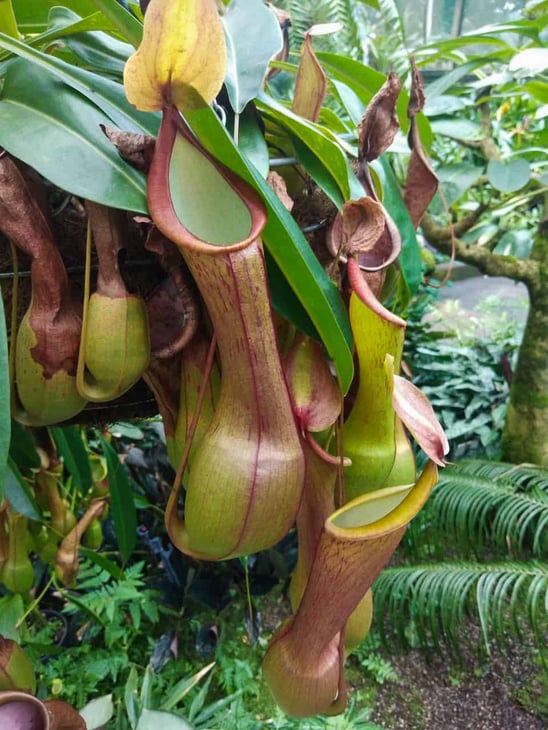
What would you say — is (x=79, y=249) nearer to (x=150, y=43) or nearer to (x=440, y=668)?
(x=150, y=43)

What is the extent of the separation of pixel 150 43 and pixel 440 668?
5.83 ft

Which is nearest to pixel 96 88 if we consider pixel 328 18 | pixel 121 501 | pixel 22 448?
pixel 22 448

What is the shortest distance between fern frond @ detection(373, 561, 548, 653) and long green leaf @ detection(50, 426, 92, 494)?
3.09 feet

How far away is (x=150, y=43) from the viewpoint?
0.24m

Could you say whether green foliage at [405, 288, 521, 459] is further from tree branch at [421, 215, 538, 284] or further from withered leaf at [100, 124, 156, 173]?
withered leaf at [100, 124, 156, 173]

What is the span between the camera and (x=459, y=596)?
1311 millimetres

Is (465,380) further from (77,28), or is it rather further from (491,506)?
(77,28)

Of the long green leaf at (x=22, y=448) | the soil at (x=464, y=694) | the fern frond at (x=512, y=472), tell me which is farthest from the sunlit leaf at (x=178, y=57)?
the soil at (x=464, y=694)

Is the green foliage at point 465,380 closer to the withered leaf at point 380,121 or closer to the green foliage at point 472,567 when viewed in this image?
the green foliage at point 472,567

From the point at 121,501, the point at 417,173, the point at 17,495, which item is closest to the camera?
the point at 417,173

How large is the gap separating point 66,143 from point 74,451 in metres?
0.56

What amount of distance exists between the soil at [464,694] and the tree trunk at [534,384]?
23.5 inches

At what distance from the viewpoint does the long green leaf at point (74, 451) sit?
0.76 meters

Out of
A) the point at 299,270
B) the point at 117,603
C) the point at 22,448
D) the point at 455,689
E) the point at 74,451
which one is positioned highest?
the point at 299,270
